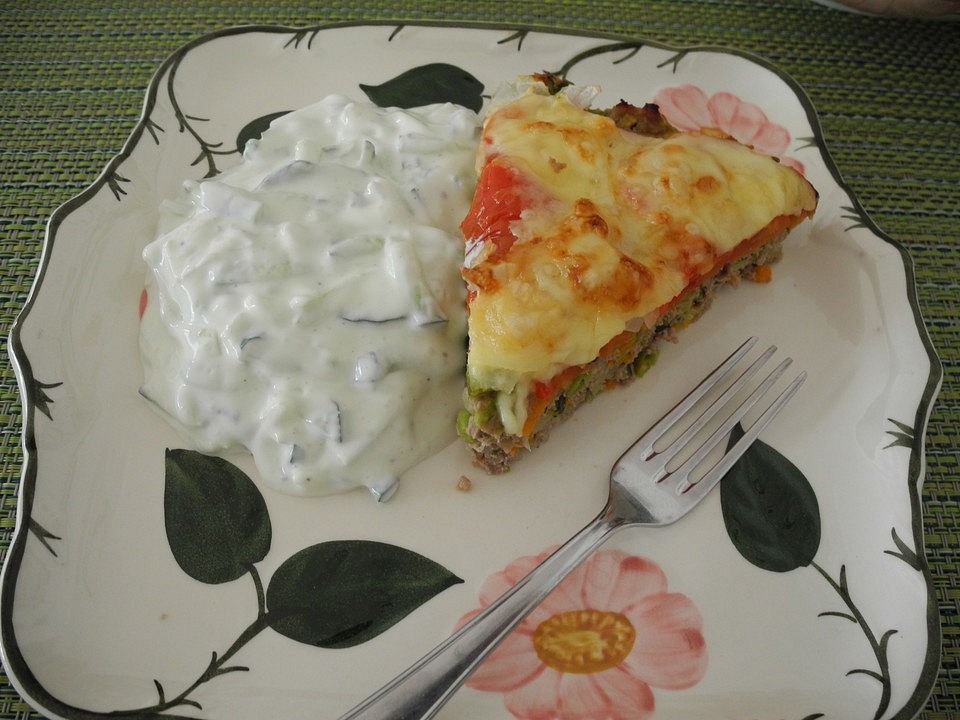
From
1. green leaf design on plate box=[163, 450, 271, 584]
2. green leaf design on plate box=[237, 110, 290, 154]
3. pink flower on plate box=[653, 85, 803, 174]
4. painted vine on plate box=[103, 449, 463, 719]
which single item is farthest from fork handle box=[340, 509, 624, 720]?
green leaf design on plate box=[237, 110, 290, 154]

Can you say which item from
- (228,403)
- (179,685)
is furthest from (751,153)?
(179,685)

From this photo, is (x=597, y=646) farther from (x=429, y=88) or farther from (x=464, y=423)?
(x=429, y=88)

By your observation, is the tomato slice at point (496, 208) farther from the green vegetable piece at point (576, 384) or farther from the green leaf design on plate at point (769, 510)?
the green leaf design on plate at point (769, 510)

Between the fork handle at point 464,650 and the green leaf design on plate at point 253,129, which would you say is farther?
the green leaf design on plate at point 253,129

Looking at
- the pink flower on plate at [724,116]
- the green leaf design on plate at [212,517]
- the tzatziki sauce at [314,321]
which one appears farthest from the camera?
the pink flower on plate at [724,116]

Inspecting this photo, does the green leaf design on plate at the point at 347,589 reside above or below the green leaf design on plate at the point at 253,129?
below

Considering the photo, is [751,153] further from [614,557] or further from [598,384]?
[614,557]

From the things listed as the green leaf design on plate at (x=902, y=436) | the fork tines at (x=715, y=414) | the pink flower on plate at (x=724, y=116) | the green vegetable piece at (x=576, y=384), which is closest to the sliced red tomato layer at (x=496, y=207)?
the green vegetable piece at (x=576, y=384)
